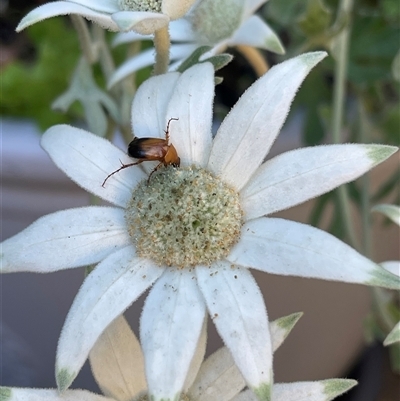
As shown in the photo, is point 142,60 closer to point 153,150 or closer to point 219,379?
point 153,150

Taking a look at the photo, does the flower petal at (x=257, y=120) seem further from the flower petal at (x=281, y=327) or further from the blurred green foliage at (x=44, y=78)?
the blurred green foliage at (x=44, y=78)

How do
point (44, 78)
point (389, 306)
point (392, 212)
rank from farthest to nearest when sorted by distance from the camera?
point (44, 78) < point (389, 306) < point (392, 212)

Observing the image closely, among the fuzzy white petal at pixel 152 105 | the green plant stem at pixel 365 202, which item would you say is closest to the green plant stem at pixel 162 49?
the fuzzy white petal at pixel 152 105

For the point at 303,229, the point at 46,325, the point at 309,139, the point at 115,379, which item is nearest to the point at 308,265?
the point at 303,229

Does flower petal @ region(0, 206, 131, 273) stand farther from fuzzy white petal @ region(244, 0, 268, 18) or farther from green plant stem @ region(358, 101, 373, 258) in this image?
green plant stem @ region(358, 101, 373, 258)

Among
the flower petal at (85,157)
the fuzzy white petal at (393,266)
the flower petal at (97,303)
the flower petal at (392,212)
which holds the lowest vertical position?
the fuzzy white petal at (393,266)

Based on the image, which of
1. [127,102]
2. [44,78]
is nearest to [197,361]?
[127,102]

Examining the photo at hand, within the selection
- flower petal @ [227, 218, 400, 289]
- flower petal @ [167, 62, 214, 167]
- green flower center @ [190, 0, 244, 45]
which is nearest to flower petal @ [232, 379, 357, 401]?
flower petal @ [227, 218, 400, 289]

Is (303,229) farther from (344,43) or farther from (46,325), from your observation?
(46,325)
